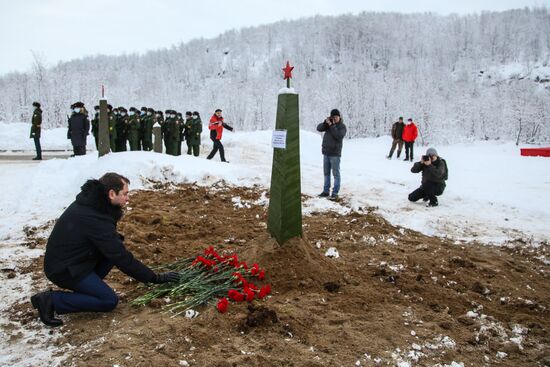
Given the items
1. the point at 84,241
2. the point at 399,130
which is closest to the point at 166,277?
the point at 84,241

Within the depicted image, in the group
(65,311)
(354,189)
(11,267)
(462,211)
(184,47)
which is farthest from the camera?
(184,47)

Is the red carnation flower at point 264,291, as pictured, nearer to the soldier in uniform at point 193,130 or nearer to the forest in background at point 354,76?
the soldier in uniform at point 193,130

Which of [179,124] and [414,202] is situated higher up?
[179,124]

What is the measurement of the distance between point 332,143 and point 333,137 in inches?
5.0

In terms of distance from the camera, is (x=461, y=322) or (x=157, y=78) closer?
(x=461, y=322)

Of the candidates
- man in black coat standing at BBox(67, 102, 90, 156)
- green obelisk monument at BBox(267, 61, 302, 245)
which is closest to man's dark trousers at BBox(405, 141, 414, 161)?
man in black coat standing at BBox(67, 102, 90, 156)

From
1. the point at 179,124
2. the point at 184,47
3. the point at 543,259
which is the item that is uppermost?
the point at 184,47

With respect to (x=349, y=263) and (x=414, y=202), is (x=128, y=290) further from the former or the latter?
(x=414, y=202)

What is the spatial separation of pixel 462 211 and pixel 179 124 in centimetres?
1115

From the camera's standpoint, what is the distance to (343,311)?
12.7 ft

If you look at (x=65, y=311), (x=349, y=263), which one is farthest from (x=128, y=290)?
(x=349, y=263)

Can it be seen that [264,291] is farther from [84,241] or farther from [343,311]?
[84,241]

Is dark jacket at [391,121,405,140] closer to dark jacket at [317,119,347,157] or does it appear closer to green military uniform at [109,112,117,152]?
dark jacket at [317,119,347,157]

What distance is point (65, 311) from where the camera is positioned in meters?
3.71
